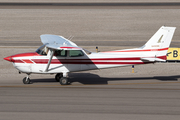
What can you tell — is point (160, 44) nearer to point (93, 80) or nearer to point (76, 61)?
point (93, 80)

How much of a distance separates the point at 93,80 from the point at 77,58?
2.06m

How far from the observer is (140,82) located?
48.8 ft

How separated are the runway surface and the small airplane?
2.92 ft

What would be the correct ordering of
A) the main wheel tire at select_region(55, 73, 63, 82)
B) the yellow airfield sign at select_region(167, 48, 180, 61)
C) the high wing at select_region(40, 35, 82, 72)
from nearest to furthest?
the high wing at select_region(40, 35, 82, 72)
the main wheel tire at select_region(55, 73, 63, 82)
the yellow airfield sign at select_region(167, 48, 180, 61)

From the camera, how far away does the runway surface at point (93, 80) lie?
9875mm

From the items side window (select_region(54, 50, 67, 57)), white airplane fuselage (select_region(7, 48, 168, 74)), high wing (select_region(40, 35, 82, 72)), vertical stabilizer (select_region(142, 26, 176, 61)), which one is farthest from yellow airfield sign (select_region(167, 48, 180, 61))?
side window (select_region(54, 50, 67, 57))

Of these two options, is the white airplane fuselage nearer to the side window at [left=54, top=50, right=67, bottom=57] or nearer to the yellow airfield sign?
the side window at [left=54, top=50, right=67, bottom=57]

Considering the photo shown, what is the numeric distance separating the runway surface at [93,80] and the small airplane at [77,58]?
0.89 m

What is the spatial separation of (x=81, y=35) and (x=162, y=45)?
626 inches

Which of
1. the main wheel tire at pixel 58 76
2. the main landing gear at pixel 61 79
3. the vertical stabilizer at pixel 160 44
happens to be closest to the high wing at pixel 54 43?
the main landing gear at pixel 61 79

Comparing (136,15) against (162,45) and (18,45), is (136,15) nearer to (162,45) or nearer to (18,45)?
(18,45)

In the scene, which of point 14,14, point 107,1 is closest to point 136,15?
point 107,1

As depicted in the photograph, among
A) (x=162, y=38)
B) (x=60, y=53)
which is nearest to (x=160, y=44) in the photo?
(x=162, y=38)

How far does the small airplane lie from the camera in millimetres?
13969
